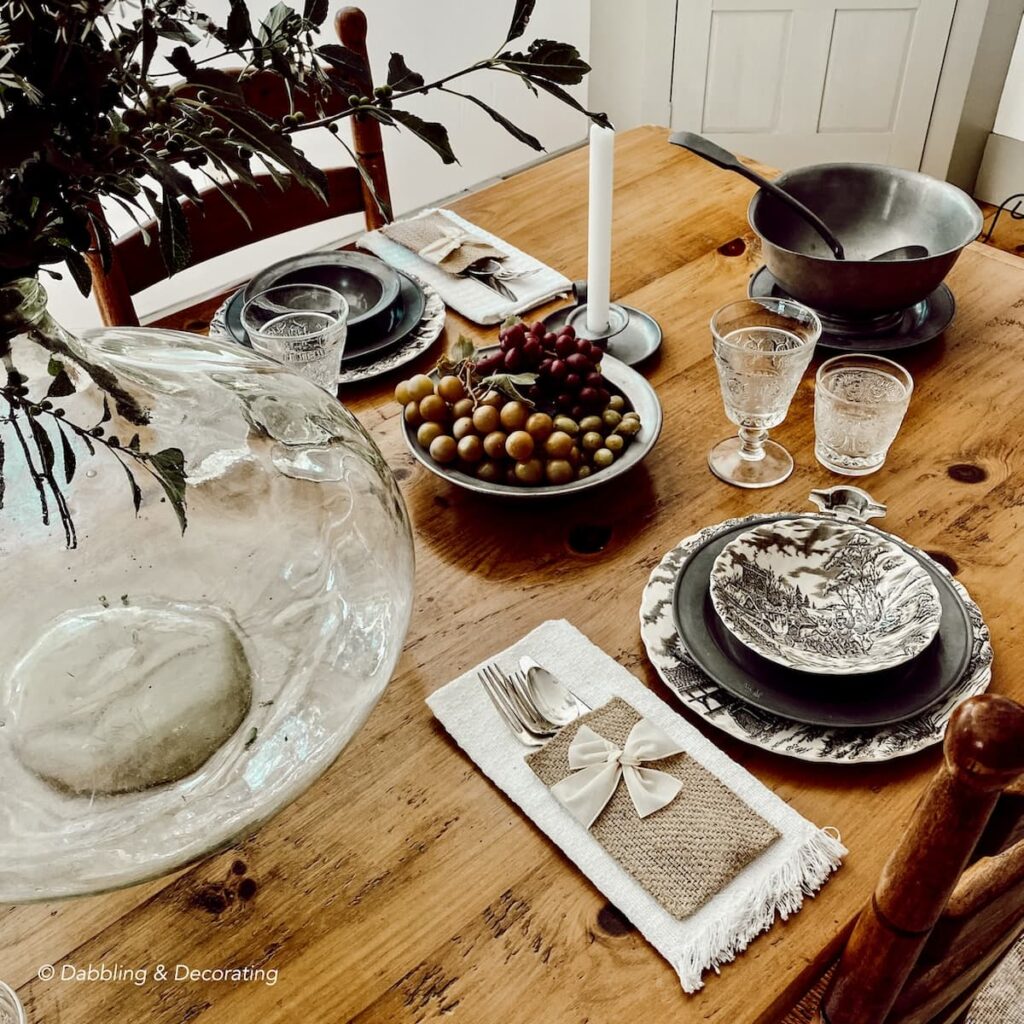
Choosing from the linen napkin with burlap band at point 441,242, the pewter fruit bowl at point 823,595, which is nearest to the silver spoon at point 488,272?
the linen napkin with burlap band at point 441,242

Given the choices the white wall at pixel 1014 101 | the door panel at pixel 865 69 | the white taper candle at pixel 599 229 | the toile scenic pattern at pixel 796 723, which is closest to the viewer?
the toile scenic pattern at pixel 796 723

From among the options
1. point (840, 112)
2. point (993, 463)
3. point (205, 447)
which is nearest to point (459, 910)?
point (205, 447)

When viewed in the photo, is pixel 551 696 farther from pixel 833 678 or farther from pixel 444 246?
pixel 444 246

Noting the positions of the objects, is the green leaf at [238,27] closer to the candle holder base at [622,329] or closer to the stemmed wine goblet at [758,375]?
the stemmed wine goblet at [758,375]

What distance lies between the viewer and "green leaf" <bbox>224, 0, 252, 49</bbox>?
1.47 ft

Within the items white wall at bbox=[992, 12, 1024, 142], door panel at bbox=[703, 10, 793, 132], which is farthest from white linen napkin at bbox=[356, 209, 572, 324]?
white wall at bbox=[992, 12, 1024, 142]

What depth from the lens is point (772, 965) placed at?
592mm

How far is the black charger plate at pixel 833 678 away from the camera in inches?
28.3

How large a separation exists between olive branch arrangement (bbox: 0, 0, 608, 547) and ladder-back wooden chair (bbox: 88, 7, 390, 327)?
0.75 metres

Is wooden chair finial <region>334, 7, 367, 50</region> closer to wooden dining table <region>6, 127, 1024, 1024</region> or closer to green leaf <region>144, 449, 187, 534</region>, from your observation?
wooden dining table <region>6, 127, 1024, 1024</region>

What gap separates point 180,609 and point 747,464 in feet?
1.85

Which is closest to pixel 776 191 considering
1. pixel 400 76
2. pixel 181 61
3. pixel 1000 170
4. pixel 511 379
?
pixel 511 379

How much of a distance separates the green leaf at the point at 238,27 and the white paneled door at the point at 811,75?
2.40 meters

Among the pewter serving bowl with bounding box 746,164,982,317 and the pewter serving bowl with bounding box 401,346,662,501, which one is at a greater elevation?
the pewter serving bowl with bounding box 746,164,982,317
